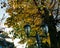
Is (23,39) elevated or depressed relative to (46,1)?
depressed

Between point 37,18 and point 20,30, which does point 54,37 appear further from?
point 20,30

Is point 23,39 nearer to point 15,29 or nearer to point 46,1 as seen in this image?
point 15,29

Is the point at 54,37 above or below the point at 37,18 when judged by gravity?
below

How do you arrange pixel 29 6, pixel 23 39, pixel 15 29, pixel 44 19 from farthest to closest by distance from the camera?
pixel 23 39
pixel 15 29
pixel 29 6
pixel 44 19

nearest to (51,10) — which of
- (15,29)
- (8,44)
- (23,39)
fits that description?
(15,29)

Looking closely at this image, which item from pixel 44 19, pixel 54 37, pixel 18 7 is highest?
pixel 18 7

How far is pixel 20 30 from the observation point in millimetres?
24250

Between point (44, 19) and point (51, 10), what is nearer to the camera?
point (44, 19)

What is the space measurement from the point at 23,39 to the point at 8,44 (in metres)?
13.8

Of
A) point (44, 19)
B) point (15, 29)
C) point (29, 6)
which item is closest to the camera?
point (44, 19)

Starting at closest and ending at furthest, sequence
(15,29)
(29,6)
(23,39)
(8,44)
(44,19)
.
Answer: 1. (44,19)
2. (29,6)
3. (15,29)
4. (23,39)
5. (8,44)

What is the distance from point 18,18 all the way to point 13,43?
1815cm

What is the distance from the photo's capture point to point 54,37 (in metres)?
20.1

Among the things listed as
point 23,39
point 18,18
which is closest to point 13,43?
point 23,39
